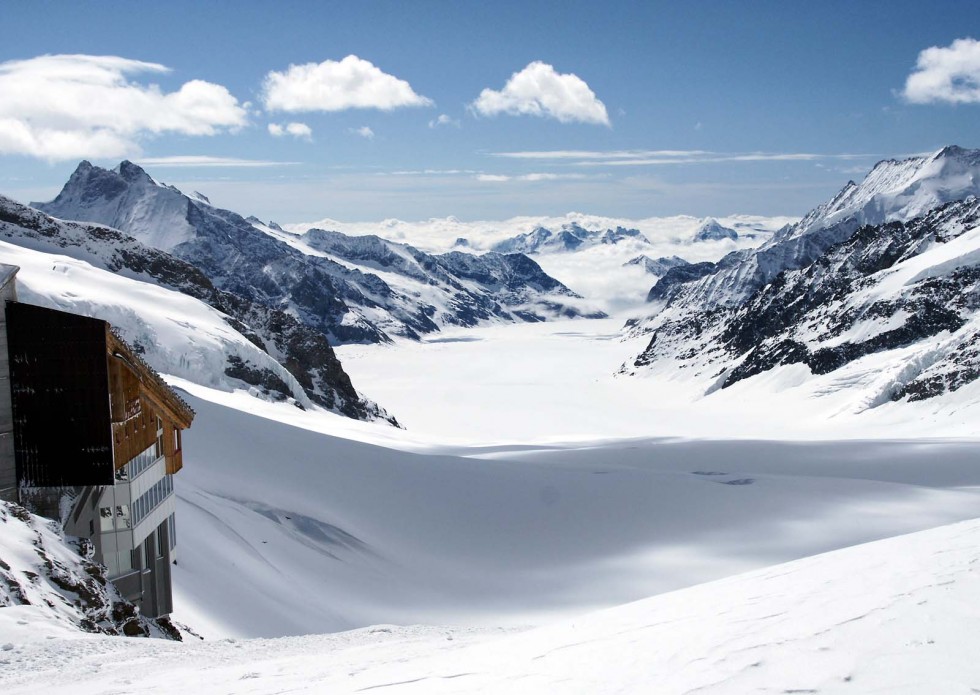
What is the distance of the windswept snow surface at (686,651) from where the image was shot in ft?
20.4

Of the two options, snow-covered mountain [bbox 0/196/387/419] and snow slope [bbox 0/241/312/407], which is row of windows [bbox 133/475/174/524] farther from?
snow slope [bbox 0/241/312/407]

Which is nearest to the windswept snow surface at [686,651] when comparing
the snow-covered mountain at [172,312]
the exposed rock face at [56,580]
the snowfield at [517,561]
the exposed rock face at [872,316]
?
the snowfield at [517,561]

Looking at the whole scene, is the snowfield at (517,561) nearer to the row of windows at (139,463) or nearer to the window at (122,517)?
the window at (122,517)

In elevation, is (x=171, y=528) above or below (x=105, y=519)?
below

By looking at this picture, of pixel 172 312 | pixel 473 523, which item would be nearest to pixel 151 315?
pixel 172 312

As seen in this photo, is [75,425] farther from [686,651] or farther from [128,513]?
[686,651]

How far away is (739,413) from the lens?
4441 inches

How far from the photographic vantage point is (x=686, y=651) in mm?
7207

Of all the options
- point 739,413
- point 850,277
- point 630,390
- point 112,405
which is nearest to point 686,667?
point 112,405

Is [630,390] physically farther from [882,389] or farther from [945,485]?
[945,485]

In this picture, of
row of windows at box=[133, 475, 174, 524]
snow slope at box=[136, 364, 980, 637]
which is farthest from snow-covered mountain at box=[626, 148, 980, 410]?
row of windows at box=[133, 475, 174, 524]

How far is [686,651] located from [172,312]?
67546 millimetres

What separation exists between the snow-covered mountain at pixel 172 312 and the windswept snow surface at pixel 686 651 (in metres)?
49.4

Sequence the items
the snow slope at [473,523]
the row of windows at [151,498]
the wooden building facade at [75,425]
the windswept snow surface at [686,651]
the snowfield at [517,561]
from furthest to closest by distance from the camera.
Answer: the snow slope at [473,523] < the row of windows at [151,498] < the wooden building facade at [75,425] < the snowfield at [517,561] < the windswept snow surface at [686,651]
